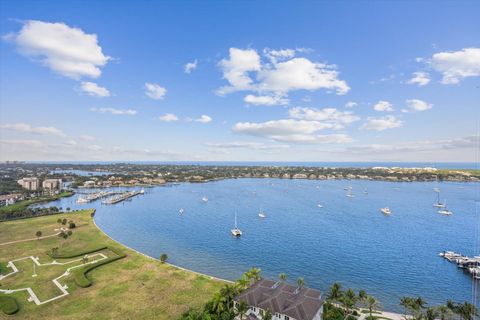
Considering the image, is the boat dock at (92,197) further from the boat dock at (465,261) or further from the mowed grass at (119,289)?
the boat dock at (465,261)

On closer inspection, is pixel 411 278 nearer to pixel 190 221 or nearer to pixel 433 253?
pixel 433 253

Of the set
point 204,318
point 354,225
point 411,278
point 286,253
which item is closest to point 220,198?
point 354,225

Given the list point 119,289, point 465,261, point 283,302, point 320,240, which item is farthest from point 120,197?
point 465,261

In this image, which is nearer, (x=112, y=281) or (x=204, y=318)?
(x=204, y=318)

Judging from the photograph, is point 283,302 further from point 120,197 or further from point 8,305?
point 120,197

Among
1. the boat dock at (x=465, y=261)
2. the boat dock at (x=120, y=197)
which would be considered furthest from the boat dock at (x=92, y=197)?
the boat dock at (x=465, y=261)
